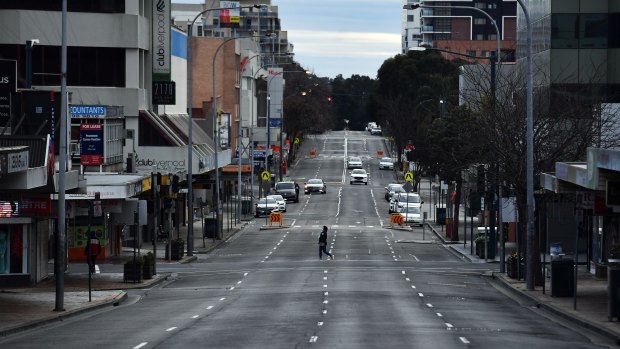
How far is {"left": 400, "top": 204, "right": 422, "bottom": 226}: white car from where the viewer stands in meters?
80.1

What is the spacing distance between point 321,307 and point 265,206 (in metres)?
54.9

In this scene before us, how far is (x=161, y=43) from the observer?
67.2 m

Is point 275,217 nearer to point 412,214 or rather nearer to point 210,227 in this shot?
point 412,214

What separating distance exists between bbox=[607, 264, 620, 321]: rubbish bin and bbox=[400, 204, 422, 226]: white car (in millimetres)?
50638

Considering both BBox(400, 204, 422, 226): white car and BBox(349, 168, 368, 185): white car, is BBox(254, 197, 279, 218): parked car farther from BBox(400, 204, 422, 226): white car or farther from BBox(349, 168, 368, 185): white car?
BBox(349, 168, 368, 185): white car

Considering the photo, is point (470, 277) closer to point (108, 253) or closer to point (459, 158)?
point (459, 158)

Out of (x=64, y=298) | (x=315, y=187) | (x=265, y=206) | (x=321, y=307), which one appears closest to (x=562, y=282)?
(x=321, y=307)

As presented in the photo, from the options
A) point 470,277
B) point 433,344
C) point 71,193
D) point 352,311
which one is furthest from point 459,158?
point 433,344

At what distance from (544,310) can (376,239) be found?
111 ft

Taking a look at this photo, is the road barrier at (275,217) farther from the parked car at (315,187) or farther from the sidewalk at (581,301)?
the parked car at (315,187)

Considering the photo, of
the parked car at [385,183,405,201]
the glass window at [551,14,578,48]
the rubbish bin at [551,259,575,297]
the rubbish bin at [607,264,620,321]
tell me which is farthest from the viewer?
the parked car at [385,183,405,201]

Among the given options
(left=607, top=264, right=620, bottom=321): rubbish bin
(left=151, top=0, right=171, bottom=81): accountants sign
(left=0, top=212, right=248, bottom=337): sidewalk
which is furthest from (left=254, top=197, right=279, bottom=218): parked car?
(left=607, top=264, right=620, bottom=321): rubbish bin

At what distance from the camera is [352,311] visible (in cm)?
3094

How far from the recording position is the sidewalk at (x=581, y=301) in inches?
1096
